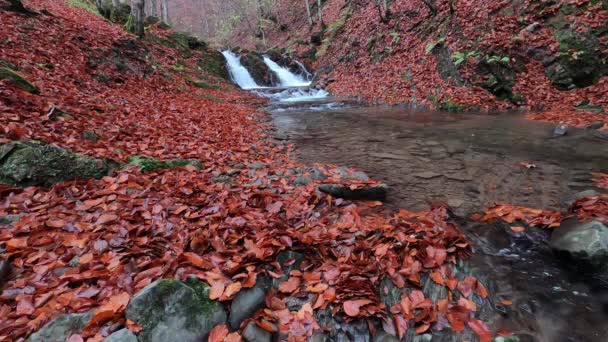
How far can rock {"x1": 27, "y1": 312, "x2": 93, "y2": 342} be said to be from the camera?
169cm

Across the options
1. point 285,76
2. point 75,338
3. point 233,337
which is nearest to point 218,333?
point 233,337

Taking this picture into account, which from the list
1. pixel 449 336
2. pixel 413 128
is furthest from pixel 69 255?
pixel 413 128

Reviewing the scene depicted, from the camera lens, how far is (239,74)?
2119 centimetres

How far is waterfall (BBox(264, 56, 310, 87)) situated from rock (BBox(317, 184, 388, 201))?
19687mm

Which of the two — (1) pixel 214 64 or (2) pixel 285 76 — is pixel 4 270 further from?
(2) pixel 285 76

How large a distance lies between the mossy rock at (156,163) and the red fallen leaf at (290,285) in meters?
2.59

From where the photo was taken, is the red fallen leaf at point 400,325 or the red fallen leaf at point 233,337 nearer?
the red fallen leaf at point 233,337

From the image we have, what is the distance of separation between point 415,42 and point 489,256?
13.4 metres

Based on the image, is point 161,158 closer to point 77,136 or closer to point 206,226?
point 77,136

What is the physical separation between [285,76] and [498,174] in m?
20.7

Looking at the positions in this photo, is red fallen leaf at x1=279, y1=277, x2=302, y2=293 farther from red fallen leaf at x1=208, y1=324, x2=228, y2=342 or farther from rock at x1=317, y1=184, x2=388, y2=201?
rock at x1=317, y1=184, x2=388, y2=201

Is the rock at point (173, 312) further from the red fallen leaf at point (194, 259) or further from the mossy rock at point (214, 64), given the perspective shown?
the mossy rock at point (214, 64)

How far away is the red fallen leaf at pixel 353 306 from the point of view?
2062 millimetres

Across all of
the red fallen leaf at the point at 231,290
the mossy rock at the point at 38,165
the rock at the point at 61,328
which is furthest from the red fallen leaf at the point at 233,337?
the mossy rock at the point at 38,165
